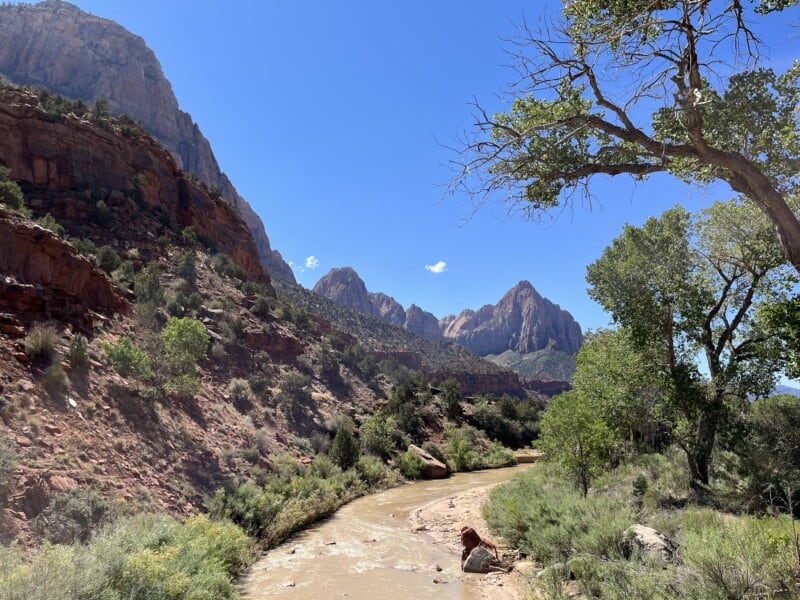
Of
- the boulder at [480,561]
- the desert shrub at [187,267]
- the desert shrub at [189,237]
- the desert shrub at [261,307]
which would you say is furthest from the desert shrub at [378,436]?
the desert shrub at [189,237]

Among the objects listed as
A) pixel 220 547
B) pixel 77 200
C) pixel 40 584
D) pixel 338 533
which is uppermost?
pixel 77 200

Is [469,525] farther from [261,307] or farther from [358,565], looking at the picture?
[261,307]

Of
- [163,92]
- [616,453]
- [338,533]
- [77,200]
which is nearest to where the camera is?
[338,533]

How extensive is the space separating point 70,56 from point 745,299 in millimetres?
115974

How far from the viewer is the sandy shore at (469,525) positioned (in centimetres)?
968

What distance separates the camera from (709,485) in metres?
12.4

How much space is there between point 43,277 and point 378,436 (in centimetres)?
2051

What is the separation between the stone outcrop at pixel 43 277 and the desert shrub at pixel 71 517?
8.73 m

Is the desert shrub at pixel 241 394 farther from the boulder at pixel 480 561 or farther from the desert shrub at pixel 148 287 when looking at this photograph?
the boulder at pixel 480 561

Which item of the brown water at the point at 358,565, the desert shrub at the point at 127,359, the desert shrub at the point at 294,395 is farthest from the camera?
the desert shrub at the point at 294,395

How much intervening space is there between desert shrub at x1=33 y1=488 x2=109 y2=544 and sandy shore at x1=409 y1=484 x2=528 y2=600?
857 centimetres

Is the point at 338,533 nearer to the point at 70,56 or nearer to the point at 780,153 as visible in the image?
the point at 780,153

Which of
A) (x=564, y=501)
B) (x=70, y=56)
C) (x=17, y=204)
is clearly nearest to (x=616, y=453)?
(x=564, y=501)

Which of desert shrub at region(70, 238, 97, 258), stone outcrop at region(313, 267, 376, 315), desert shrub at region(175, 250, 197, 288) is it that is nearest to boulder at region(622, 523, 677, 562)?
desert shrub at region(70, 238, 97, 258)
